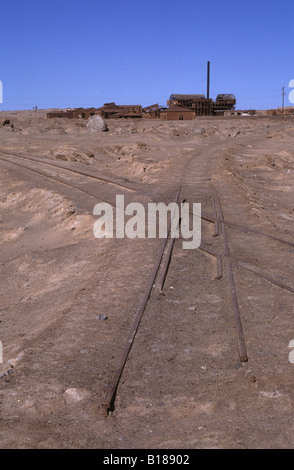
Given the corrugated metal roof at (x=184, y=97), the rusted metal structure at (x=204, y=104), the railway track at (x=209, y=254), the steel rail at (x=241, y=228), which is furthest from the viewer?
the corrugated metal roof at (x=184, y=97)

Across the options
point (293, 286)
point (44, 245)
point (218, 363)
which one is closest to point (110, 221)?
point (44, 245)

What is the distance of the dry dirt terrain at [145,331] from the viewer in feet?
16.7

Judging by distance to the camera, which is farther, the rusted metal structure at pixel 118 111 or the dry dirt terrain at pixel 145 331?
the rusted metal structure at pixel 118 111

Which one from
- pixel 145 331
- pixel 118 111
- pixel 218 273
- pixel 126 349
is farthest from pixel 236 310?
pixel 118 111

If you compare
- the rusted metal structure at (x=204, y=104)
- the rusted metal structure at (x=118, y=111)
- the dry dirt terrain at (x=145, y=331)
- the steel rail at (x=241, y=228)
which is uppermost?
the rusted metal structure at (x=204, y=104)

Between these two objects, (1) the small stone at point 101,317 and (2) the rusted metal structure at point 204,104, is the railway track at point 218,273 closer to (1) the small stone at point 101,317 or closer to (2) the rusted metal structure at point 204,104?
(1) the small stone at point 101,317

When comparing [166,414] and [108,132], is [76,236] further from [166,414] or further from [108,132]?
[108,132]

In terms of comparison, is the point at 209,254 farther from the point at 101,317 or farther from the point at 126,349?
the point at 126,349

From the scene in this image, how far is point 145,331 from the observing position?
23.1 feet

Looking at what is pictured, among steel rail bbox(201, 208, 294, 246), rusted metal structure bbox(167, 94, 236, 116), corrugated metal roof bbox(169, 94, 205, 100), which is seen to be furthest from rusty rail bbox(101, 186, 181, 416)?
corrugated metal roof bbox(169, 94, 205, 100)

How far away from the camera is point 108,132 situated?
47.2m

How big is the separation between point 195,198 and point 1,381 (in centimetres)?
1121

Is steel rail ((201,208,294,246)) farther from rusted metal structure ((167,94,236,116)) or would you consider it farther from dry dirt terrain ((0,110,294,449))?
rusted metal structure ((167,94,236,116))

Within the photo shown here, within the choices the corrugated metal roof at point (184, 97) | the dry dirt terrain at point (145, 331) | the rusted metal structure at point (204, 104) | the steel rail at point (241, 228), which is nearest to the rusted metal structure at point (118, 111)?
the rusted metal structure at point (204, 104)
